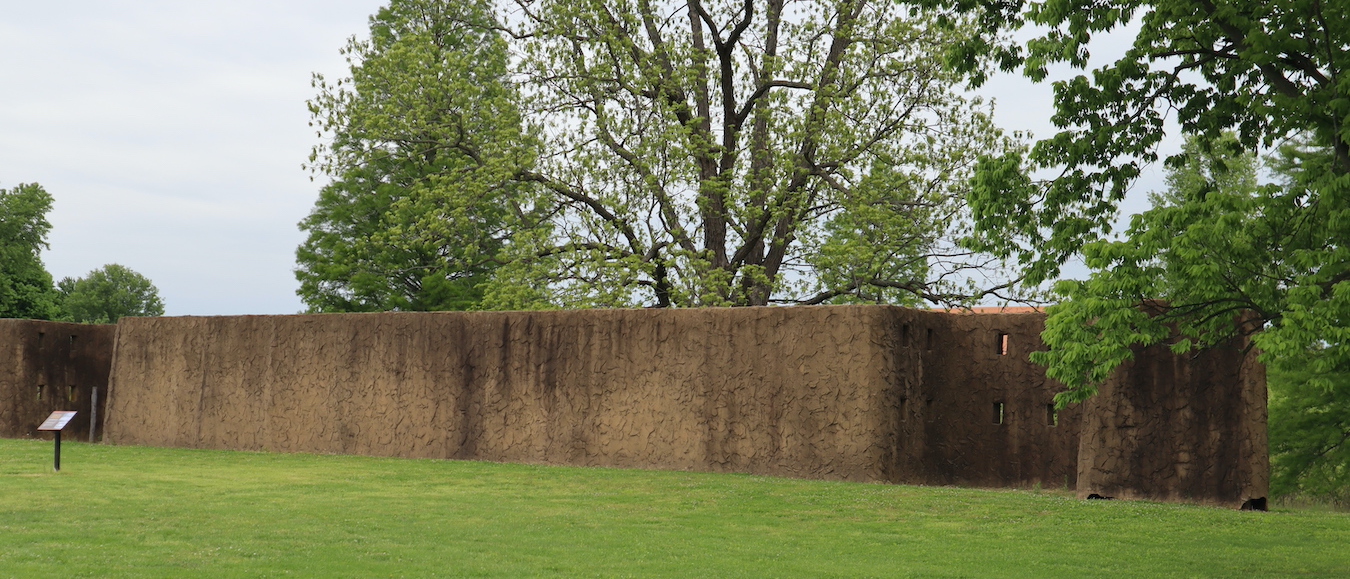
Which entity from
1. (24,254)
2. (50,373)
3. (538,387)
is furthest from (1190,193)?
(24,254)

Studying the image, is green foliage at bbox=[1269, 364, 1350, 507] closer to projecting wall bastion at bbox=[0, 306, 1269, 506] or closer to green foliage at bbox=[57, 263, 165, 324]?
projecting wall bastion at bbox=[0, 306, 1269, 506]

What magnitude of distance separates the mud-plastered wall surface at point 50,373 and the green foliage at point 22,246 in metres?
28.1

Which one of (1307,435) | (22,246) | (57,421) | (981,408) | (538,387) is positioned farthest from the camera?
(22,246)

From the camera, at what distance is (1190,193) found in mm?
12531

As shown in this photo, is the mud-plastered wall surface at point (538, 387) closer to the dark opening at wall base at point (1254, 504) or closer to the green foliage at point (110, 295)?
the dark opening at wall base at point (1254, 504)

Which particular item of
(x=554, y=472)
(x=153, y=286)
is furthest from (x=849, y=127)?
(x=153, y=286)

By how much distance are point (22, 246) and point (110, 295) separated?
1423 inches

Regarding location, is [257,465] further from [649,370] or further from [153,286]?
[153,286]

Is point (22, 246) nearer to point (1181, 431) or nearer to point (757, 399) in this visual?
point (757, 399)

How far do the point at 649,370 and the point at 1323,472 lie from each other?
614 inches

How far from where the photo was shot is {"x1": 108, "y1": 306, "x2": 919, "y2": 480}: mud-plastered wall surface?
1667 cm

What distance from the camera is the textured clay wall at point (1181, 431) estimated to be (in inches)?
570

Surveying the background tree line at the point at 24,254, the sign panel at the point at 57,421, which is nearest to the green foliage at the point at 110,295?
the background tree line at the point at 24,254

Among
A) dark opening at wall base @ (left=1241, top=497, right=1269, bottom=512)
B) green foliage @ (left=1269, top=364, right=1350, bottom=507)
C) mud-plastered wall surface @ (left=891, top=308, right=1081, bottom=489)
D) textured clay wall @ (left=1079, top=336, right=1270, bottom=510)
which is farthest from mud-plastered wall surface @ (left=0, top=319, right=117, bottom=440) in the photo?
green foliage @ (left=1269, top=364, right=1350, bottom=507)
